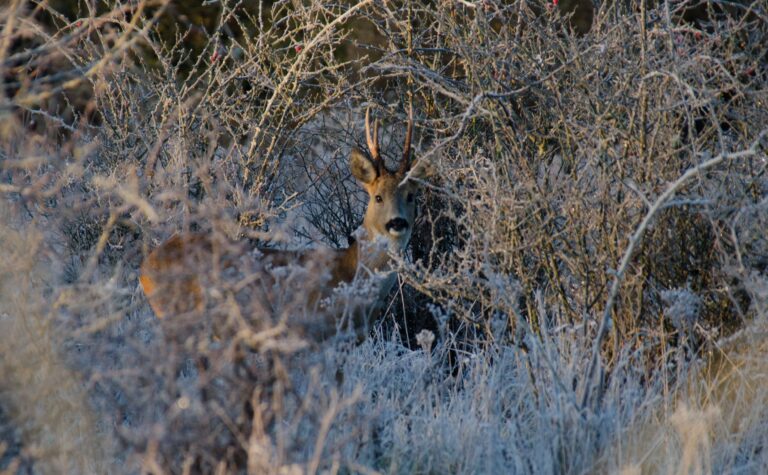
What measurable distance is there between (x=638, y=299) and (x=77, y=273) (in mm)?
3863

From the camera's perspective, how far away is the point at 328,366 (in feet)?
12.9

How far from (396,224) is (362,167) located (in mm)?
445

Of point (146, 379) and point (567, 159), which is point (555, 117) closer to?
point (567, 159)

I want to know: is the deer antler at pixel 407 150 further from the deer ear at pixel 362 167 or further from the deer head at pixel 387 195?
the deer ear at pixel 362 167

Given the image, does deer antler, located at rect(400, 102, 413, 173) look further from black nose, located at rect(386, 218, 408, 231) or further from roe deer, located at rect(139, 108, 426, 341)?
black nose, located at rect(386, 218, 408, 231)

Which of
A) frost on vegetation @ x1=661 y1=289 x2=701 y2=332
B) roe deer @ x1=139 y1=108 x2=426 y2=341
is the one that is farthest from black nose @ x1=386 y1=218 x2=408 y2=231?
frost on vegetation @ x1=661 y1=289 x2=701 y2=332

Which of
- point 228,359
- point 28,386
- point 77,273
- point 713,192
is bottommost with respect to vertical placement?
point 77,273

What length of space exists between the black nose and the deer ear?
0.35 meters

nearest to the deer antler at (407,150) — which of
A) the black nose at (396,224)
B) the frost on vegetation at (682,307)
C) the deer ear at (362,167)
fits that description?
the deer ear at (362,167)

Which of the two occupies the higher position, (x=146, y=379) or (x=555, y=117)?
(x=555, y=117)

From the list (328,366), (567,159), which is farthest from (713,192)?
(328,366)

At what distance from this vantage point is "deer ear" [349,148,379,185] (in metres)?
6.39

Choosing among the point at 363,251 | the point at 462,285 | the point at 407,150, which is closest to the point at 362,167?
the point at 407,150

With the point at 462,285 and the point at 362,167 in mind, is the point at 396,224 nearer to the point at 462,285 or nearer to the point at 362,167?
the point at 362,167
